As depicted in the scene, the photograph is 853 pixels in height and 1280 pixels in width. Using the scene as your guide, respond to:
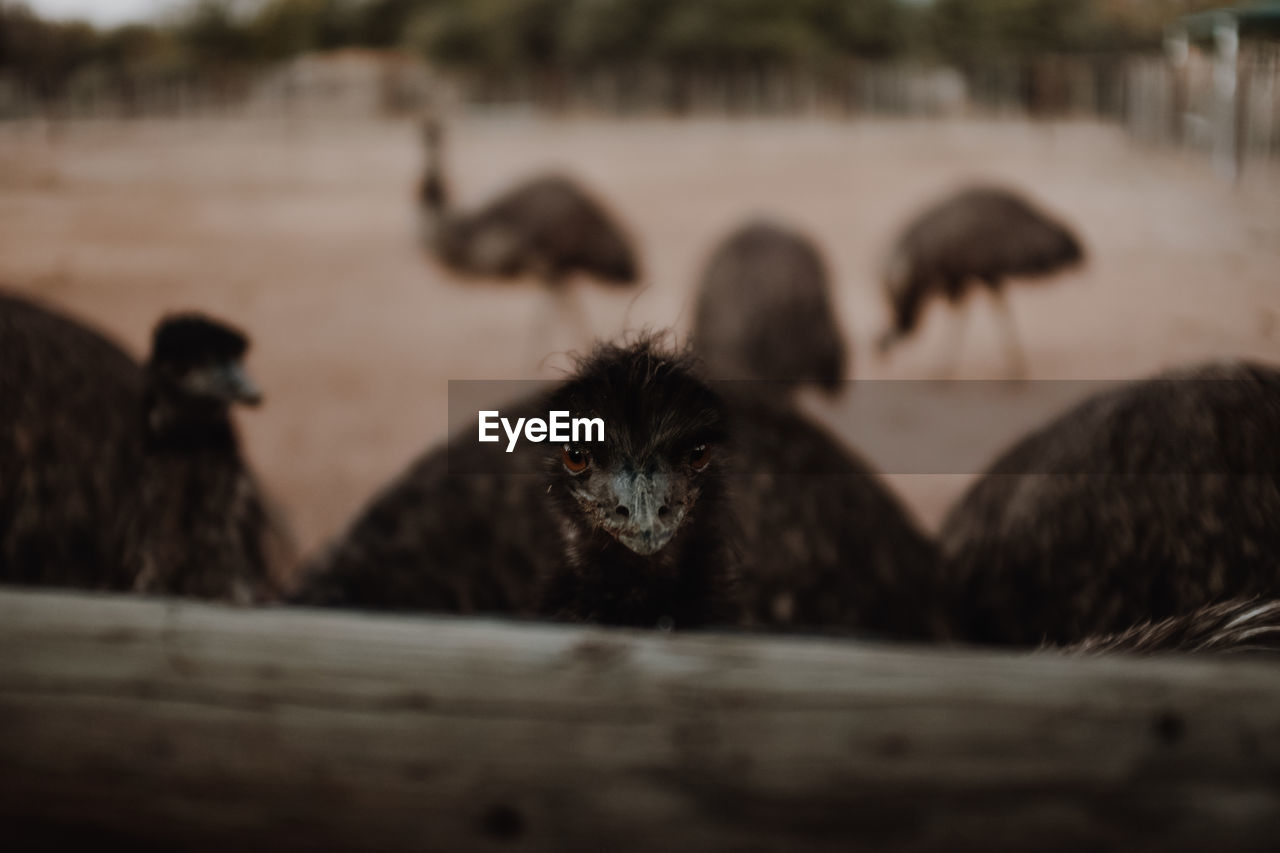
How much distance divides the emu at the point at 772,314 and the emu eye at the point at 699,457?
435 cm

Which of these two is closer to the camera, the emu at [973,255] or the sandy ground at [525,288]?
the sandy ground at [525,288]

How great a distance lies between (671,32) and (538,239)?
3550cm

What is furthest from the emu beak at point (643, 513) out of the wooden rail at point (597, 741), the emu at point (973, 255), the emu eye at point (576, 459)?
the emu at point (973, 255)

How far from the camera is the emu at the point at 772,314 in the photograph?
6980 mm

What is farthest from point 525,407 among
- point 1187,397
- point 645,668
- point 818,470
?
point 645,668

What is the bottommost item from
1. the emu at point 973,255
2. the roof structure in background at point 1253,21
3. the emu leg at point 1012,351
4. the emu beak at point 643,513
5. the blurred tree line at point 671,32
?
the emu beak at point 643,513

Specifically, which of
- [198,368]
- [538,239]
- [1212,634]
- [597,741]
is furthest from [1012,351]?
[597,741]

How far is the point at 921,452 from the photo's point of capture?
23.7ft

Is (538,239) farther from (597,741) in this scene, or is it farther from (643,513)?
(597,741)

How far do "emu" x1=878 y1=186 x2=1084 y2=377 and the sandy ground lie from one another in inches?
18.9

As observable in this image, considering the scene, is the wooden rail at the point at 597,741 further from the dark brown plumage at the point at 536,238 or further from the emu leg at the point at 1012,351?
the dark brown plumage at the point at 536,238

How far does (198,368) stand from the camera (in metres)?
3.06

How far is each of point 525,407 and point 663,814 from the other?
2.30 metres

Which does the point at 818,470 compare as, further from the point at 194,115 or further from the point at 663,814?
the point at 194,115
